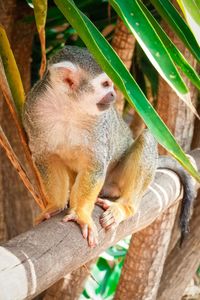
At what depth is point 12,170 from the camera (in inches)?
122

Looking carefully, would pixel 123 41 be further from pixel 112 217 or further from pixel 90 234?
pixel 90 234

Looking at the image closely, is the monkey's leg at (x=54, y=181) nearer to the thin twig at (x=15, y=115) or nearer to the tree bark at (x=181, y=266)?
the thin twig at (x=15, y=115)

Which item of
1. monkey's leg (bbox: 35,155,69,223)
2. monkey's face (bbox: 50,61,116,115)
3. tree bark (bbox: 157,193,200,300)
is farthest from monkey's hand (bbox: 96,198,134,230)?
tree bark (bbox: 157,193,200,300)

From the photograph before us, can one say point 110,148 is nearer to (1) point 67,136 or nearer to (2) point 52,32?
(1) point 67,136

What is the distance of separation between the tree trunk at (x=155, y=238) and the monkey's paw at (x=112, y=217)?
635mm

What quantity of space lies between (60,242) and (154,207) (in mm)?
714

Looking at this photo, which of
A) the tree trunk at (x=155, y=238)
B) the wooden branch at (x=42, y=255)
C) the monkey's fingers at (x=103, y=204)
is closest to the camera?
the wooden branch at (x=42, y=255)

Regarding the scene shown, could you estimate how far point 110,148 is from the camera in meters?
1.97

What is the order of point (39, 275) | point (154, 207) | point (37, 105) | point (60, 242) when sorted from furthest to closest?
1. point (154, 207)
2. point (37, 105)
3. point (60, 242)
4. point (39, 275)

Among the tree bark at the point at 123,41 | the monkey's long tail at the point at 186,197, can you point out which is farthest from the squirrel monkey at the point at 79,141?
the tree bark at the point at 123,41

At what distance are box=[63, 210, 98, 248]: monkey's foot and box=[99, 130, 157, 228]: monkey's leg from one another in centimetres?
28

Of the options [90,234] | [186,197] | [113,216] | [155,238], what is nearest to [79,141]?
[113,216]

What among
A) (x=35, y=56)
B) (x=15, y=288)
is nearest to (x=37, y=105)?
(x=15, y=288)

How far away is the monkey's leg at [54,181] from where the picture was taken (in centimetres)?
197
